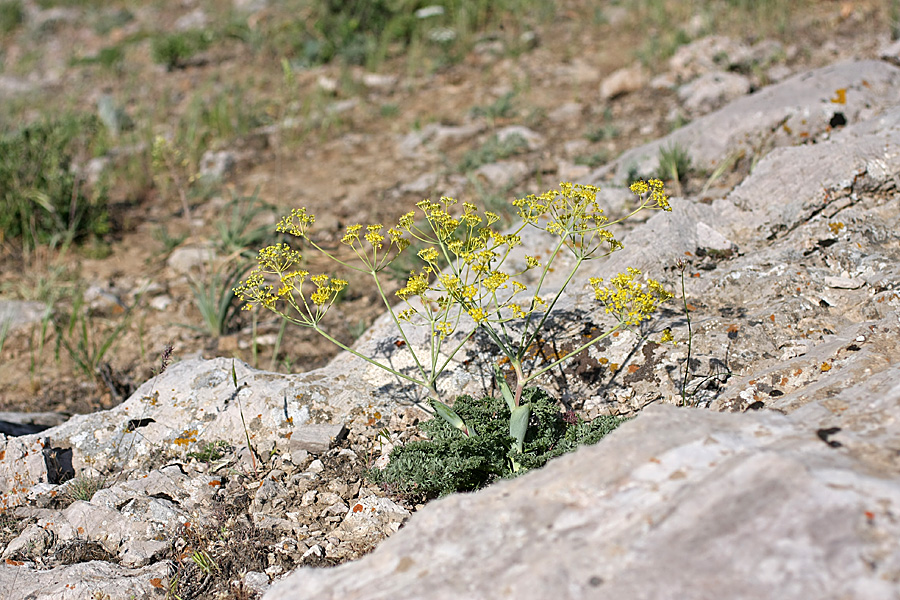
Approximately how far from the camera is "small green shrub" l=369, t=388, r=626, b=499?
8.93ft

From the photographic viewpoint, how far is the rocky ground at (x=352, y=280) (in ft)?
9.52

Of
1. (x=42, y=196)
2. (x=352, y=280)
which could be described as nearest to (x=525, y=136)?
(x=352, y=280)

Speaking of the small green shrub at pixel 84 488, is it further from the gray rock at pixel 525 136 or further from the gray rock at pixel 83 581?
the gray rock at pixel 525 136

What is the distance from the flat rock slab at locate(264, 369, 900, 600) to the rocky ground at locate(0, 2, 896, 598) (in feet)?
2.37

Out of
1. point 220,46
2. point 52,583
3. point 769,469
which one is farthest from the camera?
point 220,46

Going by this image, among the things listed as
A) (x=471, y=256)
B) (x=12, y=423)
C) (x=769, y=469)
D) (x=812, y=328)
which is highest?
(x=471, y=256)

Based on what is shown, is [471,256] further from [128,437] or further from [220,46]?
[220,46]

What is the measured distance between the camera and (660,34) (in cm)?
838

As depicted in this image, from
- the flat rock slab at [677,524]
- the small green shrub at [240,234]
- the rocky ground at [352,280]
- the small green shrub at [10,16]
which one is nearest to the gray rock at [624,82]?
the rocky ground at [352,280]

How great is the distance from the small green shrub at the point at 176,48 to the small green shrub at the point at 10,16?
220 inches

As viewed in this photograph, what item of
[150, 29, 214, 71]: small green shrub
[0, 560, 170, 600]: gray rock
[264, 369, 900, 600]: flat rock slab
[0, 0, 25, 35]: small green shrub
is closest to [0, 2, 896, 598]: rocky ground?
[0, 560, 170, 600]: gray rock

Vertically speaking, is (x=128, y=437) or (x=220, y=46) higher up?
(x=220, y=46)

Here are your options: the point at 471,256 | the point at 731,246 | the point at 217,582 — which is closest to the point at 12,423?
the point at 217,582

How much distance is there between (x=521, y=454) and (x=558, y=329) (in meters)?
0.92
